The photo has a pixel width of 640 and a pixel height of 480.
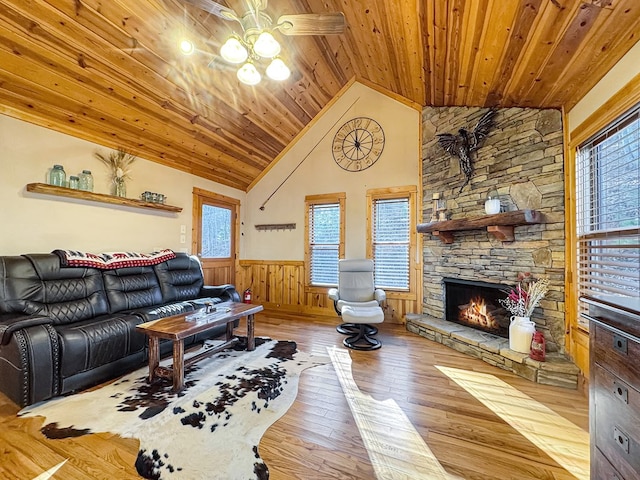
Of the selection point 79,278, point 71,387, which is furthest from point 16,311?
point 71,387

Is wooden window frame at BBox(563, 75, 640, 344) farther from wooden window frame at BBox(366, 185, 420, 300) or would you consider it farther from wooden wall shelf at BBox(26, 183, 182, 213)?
wooden wall shelf at BBox(26, 183, 182, 213)

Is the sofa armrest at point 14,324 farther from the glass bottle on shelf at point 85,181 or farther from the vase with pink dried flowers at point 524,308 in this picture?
the vase with pink dried flowers at point 524,308

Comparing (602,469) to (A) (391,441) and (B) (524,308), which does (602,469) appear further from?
(B) (524,308)

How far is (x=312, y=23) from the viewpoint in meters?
2.05

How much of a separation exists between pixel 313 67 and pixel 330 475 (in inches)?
177

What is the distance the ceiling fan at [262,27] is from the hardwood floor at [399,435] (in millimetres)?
2701

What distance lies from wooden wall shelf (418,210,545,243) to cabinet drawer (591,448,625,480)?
2.16 meters

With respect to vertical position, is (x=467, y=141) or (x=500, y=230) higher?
(x=467, y=141)

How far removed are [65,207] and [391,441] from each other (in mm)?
3976

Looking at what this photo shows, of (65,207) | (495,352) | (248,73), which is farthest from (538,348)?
(65,207)

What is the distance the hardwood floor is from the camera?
5.00ft

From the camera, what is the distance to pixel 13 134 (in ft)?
9.16

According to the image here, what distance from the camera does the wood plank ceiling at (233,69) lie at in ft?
6.88

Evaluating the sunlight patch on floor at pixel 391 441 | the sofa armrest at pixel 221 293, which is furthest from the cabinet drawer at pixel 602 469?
the sofa armrest at pixel 221 293
